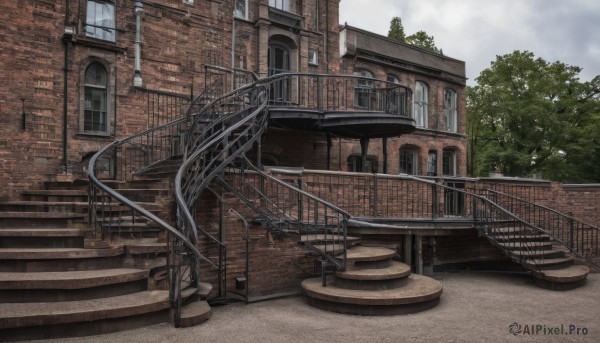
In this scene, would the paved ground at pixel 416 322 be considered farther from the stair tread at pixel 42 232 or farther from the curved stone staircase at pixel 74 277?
the stair tread at pixel 42 232

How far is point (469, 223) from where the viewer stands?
9672 millimetres

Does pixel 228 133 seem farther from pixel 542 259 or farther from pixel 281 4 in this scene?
pixel 281 4

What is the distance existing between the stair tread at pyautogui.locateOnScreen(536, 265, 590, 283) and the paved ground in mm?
275

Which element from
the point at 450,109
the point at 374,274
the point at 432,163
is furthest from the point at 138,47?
the point at 450,109

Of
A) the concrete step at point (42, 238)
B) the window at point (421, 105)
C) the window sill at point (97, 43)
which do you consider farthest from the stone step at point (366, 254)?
Answer: the window at point (421, 105)

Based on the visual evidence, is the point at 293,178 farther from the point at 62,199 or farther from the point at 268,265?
the point at 62,199

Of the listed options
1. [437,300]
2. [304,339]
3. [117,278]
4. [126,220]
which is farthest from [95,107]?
[437,300]

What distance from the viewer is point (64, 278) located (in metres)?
5.39

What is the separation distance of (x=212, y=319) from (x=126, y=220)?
2.20 m

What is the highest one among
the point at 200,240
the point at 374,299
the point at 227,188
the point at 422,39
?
the point at 422,39

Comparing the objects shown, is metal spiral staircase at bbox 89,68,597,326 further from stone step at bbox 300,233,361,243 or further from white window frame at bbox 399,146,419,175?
white window frame at bbox 399,146,419,175

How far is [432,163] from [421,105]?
2443 mm

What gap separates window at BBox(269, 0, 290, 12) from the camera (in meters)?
13.6

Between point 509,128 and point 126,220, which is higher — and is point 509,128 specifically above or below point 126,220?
above
